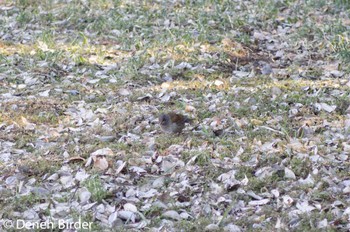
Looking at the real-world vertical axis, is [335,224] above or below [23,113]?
above

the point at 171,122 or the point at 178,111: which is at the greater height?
the point at 171,122

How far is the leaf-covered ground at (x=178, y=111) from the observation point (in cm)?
421

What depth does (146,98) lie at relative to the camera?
605 cm

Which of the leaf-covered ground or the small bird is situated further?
the small bird

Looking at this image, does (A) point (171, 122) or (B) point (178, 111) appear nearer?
(A) point (171, 122)

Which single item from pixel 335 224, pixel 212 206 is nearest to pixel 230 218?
pixel 212 206

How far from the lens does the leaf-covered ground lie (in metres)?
4.21

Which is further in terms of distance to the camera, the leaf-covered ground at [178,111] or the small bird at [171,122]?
the small bird at [171,122]

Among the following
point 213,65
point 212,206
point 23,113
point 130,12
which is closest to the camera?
point 212,206

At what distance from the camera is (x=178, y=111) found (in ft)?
18.8

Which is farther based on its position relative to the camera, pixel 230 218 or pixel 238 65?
pixel 238 65

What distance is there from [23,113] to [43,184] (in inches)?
53.7

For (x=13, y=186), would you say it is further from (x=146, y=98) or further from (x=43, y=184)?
(x=146, y=98)

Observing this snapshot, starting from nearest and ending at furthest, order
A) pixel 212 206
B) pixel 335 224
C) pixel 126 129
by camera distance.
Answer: pixel 335 224 → pixel 212 206 → pixel 126 129
